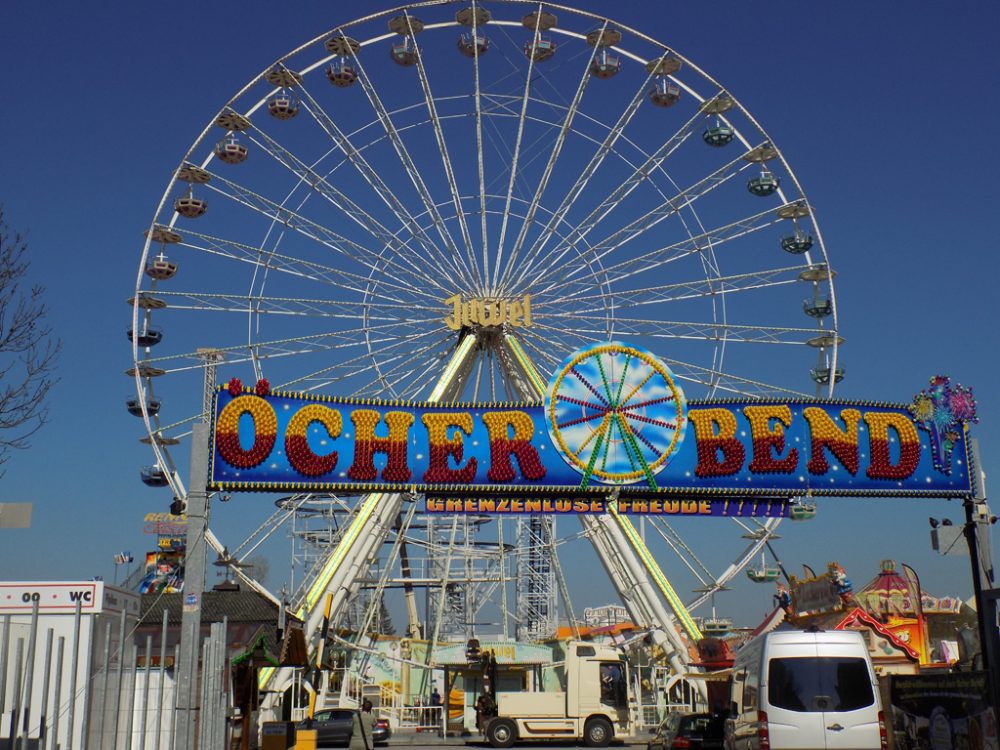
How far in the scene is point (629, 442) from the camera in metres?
18.2

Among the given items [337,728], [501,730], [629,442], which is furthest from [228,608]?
[629,442]

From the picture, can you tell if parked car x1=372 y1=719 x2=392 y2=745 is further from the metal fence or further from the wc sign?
the wc sign

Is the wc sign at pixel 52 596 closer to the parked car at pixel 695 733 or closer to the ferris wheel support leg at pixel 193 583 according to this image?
the ferris wheel support leg at pixel 193 583

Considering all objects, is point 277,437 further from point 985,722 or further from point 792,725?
point 985,722

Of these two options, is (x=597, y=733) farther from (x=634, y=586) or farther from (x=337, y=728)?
(x=337, y=728)

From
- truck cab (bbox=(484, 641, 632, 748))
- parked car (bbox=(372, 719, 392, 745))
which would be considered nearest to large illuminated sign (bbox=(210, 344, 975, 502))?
truck cab (bbox=(484, 641, 632, 748))

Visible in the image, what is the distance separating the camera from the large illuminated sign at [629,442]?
17.5 m

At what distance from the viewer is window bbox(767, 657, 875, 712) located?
12141mm

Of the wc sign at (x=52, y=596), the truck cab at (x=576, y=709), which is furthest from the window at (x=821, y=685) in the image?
the truck cab at (x=576, y=709)

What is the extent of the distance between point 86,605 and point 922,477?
14304 mm

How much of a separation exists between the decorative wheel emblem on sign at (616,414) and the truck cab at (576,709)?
10352 mm

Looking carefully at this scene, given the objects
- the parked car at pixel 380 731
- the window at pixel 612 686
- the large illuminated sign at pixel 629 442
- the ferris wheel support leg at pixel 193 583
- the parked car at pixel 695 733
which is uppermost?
the large illuminated sign at pixel 629 442

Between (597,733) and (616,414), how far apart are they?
448 inches

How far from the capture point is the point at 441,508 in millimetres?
19344
